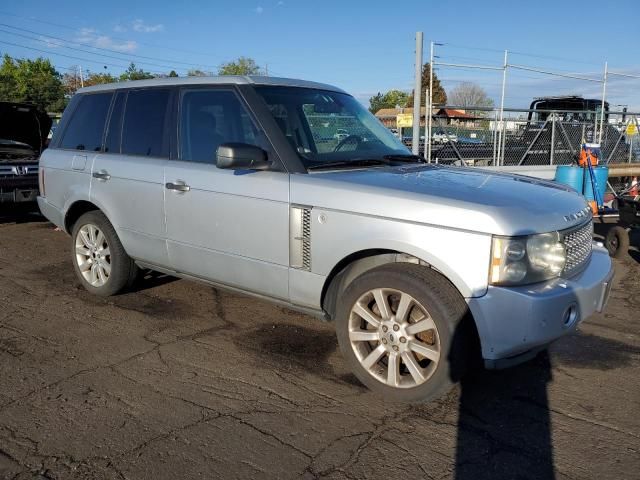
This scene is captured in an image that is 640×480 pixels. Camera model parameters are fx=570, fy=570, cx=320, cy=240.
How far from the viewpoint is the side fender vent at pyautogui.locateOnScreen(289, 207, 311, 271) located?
12.2ft

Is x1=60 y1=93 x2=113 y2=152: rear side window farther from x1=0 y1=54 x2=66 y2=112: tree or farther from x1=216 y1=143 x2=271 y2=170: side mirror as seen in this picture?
x1=0 y1=54 x2=66 y2=112: tree

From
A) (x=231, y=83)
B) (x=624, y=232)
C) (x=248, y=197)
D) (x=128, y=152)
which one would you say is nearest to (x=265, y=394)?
(x=248, y=197)

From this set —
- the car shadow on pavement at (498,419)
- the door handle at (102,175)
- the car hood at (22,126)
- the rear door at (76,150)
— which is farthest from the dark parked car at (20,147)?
the car shadow on pavement at (498,419)

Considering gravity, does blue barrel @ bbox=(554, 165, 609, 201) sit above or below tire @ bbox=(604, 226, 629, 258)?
above

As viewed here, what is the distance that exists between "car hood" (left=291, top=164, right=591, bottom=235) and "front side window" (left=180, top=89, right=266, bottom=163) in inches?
29.2

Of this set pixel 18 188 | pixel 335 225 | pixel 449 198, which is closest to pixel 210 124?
pixel 335 225

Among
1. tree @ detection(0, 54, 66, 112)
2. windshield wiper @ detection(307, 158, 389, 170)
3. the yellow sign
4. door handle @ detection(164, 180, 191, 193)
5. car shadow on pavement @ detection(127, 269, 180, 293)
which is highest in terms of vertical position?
tree @ detection(0, 54, 66, 112)

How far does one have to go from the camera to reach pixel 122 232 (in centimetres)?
506

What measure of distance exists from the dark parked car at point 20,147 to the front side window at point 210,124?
17.5ft

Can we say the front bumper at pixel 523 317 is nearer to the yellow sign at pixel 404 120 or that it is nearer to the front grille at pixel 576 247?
the front grille at pixel 576 247

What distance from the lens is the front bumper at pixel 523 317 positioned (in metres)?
2.99

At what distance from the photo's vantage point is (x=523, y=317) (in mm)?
2984

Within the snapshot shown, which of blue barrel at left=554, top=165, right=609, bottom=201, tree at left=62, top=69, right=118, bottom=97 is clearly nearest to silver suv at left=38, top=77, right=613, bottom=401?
blue barrel at left=554, top=165, right=609, bottom=201

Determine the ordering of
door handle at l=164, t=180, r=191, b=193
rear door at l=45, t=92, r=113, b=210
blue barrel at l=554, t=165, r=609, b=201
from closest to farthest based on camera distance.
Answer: door handle at l=164, t=180, r=191, b=193 < rear door at l=45, t=92, r=113, b=210 < blue barrel at l=554, t=165, r=609, b=201
